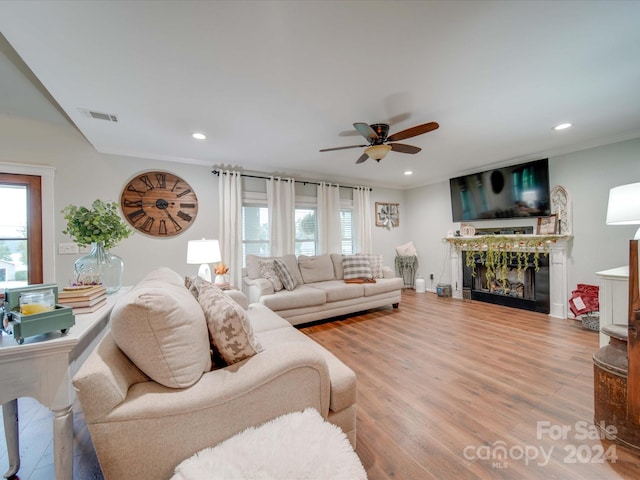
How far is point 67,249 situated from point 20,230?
426 millimetres

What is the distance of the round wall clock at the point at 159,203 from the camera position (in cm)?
343

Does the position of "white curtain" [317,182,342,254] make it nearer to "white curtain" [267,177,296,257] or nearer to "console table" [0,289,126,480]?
"white curtain" [267,177,296,257]

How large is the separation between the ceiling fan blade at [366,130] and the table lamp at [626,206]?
2.16 meters

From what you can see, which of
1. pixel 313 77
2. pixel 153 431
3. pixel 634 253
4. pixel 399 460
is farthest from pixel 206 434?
pixel 313 77

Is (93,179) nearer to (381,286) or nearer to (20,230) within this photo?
(20,230)


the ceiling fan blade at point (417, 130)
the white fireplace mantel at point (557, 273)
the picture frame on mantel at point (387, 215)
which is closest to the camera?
the ceiling fan blade at point (417, 130)

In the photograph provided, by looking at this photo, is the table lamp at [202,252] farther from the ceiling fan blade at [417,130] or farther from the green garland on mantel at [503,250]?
the green garland on mantel at [503,250]

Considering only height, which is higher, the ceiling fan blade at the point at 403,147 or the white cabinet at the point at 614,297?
the ceiling fan blade at the point at 403,147

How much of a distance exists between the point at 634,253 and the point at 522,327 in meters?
2.51

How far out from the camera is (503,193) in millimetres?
4211

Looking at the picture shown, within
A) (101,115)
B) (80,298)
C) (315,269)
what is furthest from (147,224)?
(80,298)

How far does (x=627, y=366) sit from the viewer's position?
1.37m

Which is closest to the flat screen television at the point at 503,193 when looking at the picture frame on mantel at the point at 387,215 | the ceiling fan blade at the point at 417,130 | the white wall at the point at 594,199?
the white wall at the point at 594,199

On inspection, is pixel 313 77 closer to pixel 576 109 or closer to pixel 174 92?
pixel 174 92
